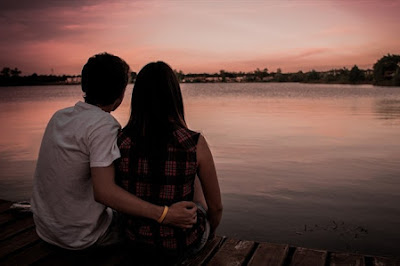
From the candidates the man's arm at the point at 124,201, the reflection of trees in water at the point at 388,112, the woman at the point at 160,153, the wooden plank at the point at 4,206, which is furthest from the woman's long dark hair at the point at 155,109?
the reflection of trees in water at the point at 388,112

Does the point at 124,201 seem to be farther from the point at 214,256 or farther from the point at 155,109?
the point at 214,256

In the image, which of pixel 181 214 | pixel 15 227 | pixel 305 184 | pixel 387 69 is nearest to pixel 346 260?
pixel 181 214

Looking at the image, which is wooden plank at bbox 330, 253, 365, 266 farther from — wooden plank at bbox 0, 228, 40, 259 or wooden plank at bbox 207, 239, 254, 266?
wooden plank at bbox 0, 228, 40, 259

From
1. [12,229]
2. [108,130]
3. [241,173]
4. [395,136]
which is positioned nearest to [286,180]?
[241,173]

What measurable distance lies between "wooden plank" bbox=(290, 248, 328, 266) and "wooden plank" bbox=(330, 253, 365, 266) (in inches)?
3.0

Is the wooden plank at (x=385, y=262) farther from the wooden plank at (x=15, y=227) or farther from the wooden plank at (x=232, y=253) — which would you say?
the wooden plank at (x=15, y=227)

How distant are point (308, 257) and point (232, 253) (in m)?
0.66

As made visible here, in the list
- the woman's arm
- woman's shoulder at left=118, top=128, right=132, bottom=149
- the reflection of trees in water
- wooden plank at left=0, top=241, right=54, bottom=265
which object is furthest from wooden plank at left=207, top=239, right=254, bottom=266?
the reflection of trees in water

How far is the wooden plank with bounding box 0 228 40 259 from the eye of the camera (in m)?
3.51

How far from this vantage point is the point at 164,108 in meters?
2.65

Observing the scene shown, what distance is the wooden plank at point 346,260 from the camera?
3266 mm

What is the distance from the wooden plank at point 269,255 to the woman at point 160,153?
0.83 metres

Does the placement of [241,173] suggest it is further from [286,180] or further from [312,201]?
[312,201]

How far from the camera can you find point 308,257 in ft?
11.1
